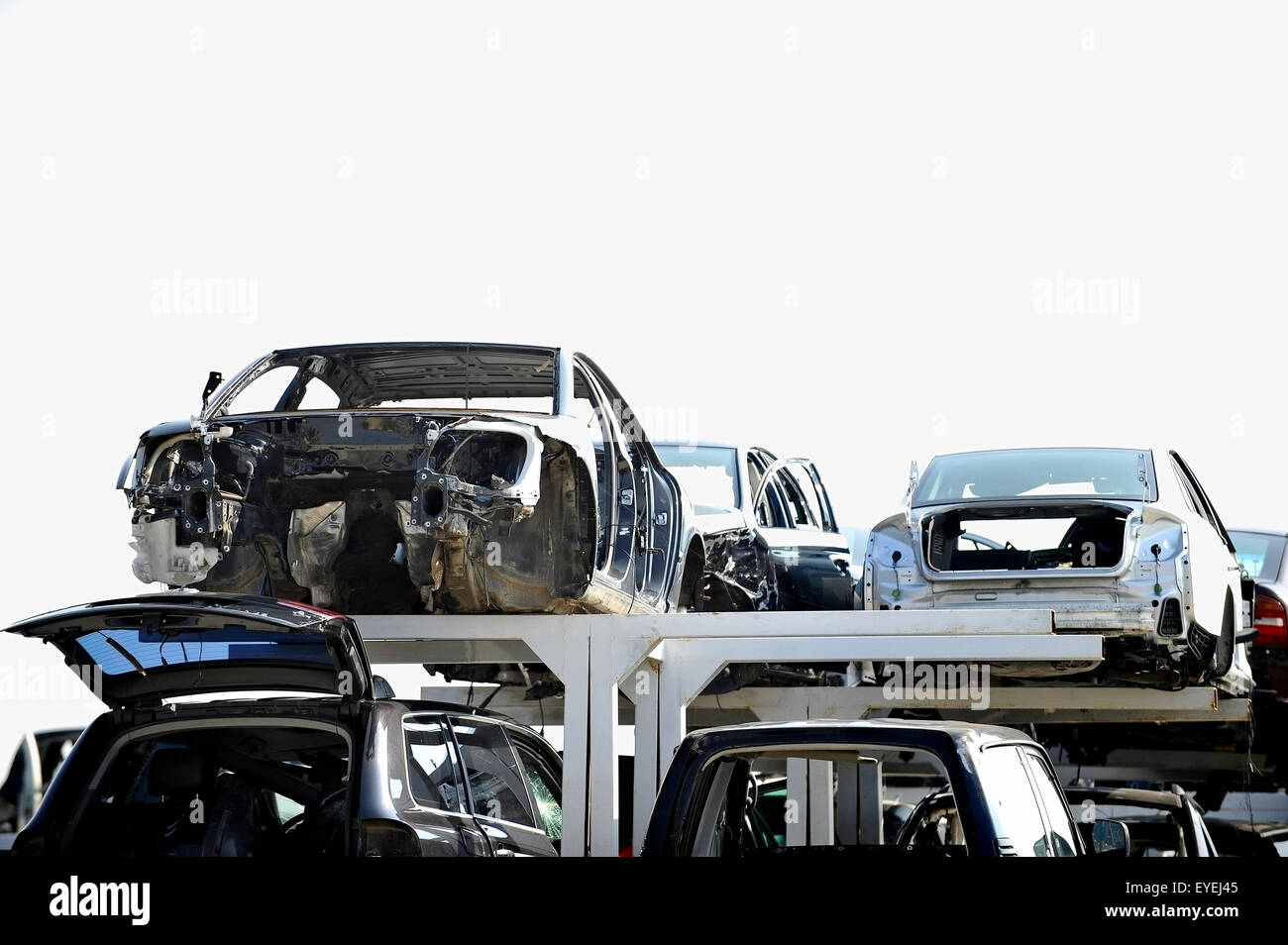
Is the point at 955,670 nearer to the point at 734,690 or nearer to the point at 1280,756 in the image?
the point at 734,690

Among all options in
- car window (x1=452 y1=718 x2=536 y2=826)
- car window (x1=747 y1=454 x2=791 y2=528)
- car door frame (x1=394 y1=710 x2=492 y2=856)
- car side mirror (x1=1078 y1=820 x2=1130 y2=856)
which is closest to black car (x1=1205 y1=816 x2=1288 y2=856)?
car window (x1=747 y1=454 x2=791 y2=528)

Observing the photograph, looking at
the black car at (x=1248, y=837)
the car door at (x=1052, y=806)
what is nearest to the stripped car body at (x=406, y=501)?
the car door at (x=1052, y=806)

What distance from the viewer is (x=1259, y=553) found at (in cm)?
1044

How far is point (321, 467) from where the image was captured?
6.64 meters

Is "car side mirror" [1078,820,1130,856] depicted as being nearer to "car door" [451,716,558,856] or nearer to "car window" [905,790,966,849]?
"car window" [905,790,966,849]

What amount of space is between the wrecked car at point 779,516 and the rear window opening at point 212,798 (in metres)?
3.56

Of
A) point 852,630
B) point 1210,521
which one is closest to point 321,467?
point 852,630

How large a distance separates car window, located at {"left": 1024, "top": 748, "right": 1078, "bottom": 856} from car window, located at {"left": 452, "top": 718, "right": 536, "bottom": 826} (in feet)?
6.65

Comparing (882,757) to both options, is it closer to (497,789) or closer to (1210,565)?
(497,789)

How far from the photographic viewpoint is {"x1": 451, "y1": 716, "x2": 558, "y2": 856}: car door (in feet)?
19.4

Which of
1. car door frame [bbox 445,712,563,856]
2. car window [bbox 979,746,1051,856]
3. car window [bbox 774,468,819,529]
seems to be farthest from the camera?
car window [bbox 774,468,819,529]

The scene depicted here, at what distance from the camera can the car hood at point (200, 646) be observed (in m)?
5.51

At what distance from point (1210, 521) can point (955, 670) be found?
87.2 inches

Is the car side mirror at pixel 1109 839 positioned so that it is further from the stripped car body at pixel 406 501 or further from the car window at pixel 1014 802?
the stripped car body at pixel 406 501
